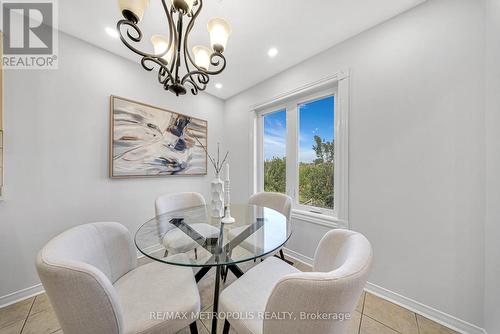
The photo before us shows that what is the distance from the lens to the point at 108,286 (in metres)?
0.73

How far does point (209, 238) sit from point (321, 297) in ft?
2.99

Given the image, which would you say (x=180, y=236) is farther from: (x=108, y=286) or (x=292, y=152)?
(x=292, y=152)

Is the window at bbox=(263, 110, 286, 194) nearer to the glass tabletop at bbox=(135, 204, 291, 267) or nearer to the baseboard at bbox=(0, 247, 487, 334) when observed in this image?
the glass tabletop at bbox=(135, 204, 291, 267)

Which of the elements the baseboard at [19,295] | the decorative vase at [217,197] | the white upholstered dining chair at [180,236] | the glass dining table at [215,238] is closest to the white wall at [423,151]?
the glass dining table at [215,238]

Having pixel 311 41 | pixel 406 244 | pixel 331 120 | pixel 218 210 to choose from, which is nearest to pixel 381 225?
pixel 406 244

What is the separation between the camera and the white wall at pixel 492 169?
3.54 feet

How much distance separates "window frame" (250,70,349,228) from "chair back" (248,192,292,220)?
0.32 metres

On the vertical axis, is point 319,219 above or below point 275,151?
below

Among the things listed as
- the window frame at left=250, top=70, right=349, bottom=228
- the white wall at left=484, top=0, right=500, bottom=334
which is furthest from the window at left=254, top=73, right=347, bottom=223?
the white wall at left=484, top=0, right=500, bottom=334

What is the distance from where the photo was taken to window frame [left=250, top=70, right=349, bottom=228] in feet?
6.10

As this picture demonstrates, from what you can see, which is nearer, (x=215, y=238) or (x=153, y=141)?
(x=215, y=238)

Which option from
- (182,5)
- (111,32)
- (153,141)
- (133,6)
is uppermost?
(111,32)

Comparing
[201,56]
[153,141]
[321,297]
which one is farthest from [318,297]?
[153,141]

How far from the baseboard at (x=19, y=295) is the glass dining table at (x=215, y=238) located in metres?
1.27
